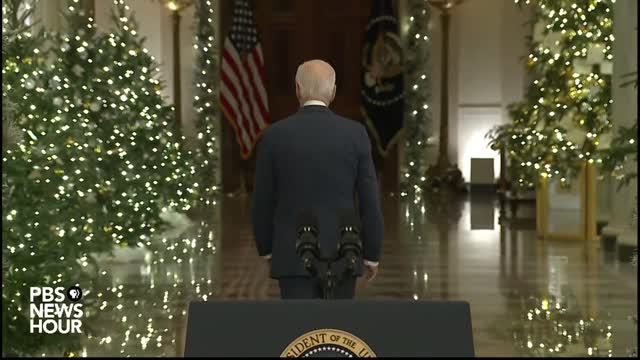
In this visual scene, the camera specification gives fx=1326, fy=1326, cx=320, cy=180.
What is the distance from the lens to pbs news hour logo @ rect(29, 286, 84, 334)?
23.9ft

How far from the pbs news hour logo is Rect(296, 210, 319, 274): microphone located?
357 centimetres

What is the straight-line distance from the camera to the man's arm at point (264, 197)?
4.98 metres

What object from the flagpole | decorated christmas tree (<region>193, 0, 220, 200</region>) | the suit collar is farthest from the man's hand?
the flagpole

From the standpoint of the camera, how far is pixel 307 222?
3.88 meters

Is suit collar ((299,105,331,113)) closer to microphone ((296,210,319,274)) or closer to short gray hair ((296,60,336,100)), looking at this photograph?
short gray hair ((296,60,336,100))

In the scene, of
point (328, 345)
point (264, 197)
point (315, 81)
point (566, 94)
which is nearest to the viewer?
point (328, 345)

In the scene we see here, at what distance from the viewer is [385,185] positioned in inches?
1003

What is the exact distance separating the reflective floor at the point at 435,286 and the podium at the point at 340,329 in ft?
11.8

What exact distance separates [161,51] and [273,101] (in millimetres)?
2755

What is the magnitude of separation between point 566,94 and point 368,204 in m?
10.3

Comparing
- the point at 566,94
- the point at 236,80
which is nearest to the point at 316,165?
the point at 566,94

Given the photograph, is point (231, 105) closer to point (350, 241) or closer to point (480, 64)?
point (480, 64)

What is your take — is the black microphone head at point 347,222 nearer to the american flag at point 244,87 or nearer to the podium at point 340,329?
the podium at point 340,329

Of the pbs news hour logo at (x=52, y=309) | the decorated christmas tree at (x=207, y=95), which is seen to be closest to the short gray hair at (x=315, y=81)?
the pbs news hour logo at (x=52, y=309)
